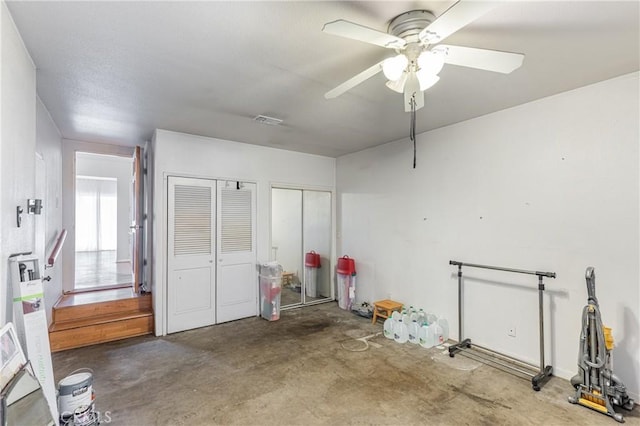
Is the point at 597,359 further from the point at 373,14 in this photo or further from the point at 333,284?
the point at 333,284

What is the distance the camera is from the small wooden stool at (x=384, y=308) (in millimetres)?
4179

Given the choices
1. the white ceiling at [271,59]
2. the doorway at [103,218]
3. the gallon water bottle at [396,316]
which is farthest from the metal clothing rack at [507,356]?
the doorway at [103,218]

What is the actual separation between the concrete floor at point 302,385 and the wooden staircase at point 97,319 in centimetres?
19

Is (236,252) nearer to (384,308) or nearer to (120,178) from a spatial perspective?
(384,308)

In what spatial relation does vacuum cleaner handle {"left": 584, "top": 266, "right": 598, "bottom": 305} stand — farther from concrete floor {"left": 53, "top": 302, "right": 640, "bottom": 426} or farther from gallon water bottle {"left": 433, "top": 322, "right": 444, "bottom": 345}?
gallon water bottle {"left": 433, "top": 322, "right": 444, "bottom": 345}

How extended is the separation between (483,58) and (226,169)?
358cm

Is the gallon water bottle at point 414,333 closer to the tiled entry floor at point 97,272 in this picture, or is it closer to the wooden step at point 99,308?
the wooden step at point 99,308

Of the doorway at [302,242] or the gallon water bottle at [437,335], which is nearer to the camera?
the gallon water bottle at [437,335]

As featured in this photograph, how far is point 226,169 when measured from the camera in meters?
4.46

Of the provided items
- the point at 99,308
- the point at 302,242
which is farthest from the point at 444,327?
the point at 99,308

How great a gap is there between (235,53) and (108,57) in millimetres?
896

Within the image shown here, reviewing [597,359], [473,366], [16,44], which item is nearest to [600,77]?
[597,359]

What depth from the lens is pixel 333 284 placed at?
556 centimetres

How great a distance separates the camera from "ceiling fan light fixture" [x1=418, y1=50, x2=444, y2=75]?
1.62 metres
